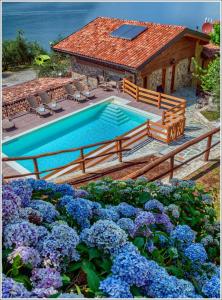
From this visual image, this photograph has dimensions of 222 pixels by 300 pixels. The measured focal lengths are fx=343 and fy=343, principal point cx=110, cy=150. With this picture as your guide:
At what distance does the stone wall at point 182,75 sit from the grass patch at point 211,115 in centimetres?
448

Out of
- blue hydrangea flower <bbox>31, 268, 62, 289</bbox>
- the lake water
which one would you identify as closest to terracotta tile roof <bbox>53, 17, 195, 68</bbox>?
blue hydrangea flower <bbox>31, 268, 62, 289</bbox>

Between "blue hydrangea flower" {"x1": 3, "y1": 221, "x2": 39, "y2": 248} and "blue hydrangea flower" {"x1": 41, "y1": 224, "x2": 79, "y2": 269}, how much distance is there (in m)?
0.09

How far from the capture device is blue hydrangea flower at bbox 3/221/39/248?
8.05 feet

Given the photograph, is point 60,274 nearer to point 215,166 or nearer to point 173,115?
point 215,166

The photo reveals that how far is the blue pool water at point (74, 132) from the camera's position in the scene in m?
15.2

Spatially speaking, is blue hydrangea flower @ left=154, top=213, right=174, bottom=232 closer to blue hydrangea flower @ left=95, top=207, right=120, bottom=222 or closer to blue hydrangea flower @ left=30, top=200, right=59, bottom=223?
blue hydrangea flower @ left=95, top=207, right=120, bottom=222

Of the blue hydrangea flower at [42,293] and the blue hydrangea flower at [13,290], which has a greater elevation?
the blue hydrangea flower at [13,290]

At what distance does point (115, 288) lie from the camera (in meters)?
2.21

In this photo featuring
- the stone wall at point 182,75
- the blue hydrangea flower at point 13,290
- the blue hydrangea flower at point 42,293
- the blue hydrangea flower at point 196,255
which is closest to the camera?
the blue hydrangea flower at point 13,290

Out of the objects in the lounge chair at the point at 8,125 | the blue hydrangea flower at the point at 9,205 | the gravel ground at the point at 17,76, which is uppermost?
the blue hydrangea flower at the point at 9,205

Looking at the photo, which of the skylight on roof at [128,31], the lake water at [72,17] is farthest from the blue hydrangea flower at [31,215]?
the lake water at [72,17]

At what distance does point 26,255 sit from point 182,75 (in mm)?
21533

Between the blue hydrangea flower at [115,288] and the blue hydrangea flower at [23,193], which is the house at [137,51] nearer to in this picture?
the blue hydrangea flower at [23,193]

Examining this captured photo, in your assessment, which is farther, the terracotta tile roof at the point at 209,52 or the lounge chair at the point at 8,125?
the terracotta tile roof at the point at 209,52
